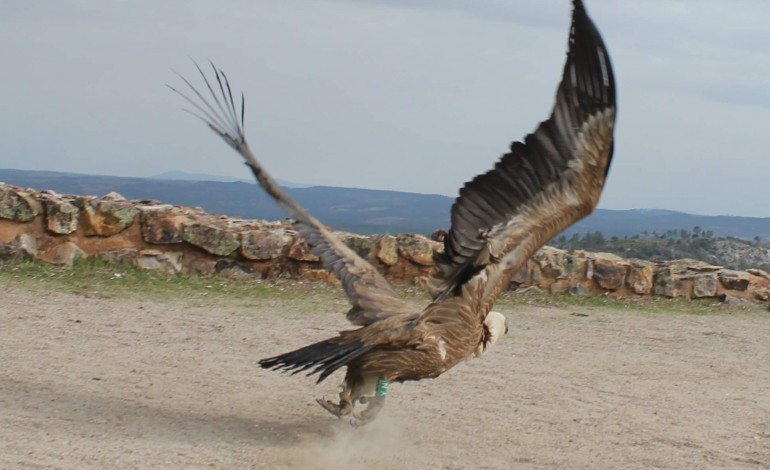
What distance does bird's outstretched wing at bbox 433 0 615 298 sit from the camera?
212 inches

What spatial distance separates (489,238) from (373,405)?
45.7 inches

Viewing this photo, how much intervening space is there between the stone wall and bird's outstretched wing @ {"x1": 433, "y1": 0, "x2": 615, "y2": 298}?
5895 millimetres

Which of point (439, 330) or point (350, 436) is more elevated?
point (439, 330)

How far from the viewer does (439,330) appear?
579 centimetres

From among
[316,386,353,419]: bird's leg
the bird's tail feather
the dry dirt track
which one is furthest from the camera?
[316,386,353,419]: bird's leg

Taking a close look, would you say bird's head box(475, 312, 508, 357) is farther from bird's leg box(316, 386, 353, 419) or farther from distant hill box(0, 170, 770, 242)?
distant hill box(0, 170, 770, 242)

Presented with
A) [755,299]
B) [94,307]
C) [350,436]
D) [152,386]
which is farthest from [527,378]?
[755,299]

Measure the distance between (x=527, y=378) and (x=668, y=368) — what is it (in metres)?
1.47

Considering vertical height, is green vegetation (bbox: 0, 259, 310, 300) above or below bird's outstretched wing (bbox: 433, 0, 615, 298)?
below

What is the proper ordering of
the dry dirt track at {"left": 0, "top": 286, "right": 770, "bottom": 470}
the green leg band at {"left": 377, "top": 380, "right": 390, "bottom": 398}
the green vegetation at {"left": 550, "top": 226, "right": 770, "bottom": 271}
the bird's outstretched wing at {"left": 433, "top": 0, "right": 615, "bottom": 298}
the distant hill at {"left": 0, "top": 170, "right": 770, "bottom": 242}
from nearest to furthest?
the bird's outstretched wing at {"left": 433, "top": 0, "right": 615, "bottom": 298}, the dry dirt track at {"left": 0, "top": 286, "right": 770, "bottom": 470}, the green leg band at {"left": 377, "top": 380, "right": 390, "bottom": 398}, the green vegetation at {"left": 550, "top": 226, "right": 770, "bottom": 271}, the distant hill at {"left": 0, "top": 170, "right": 770, "bottom": 242}

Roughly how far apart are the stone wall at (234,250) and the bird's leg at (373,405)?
556 centimetres

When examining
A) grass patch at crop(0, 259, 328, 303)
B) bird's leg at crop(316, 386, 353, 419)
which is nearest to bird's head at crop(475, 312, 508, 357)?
bird's leg at crop(316, 386, 353, 419)

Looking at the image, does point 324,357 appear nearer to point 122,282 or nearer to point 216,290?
point 216,290

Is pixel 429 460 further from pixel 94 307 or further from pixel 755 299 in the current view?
pixel 755 299
